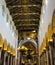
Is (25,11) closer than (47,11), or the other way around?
(47,11)

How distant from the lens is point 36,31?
36.0 meters

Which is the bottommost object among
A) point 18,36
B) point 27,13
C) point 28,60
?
point 28,60

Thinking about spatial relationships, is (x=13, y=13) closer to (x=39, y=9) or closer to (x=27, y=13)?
(x=27, y=13)

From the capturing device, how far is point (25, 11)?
2583cm

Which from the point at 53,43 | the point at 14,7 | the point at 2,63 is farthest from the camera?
the point at 14,7

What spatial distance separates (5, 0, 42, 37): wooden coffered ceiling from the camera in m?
22.1

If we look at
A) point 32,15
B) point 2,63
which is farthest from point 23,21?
point 2,63

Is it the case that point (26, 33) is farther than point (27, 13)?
Yes

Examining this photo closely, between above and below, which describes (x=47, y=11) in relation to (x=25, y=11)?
above

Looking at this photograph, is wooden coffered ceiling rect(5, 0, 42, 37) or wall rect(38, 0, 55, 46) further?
wooden coffered ceiling rect(5, 0, 42, 37)

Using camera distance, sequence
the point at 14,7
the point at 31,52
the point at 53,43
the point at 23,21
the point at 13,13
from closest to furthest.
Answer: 1. the point at 53,43
2. the point at 14,7
3. the point at 13,13
4. the point at 23,21
5. the point at 31,52

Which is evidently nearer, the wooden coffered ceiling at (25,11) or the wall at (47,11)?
the wall at (47,11)

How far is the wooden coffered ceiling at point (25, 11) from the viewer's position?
22125 millimetres

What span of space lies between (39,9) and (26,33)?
43.5ft
